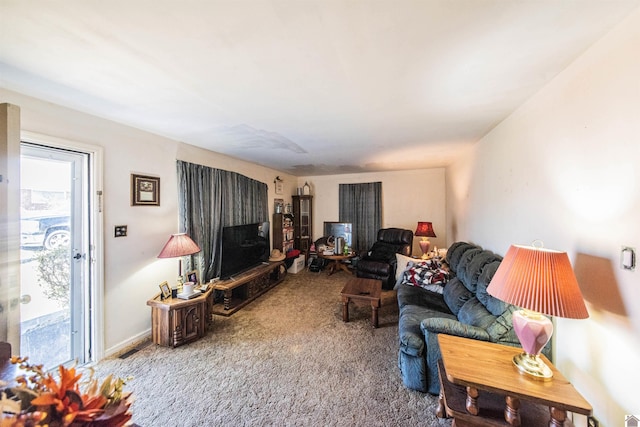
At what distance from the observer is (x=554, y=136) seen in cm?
150

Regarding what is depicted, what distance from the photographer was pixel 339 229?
5.72 meters

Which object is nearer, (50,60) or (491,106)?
(50,60)

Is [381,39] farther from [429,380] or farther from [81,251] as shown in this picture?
[81,251]

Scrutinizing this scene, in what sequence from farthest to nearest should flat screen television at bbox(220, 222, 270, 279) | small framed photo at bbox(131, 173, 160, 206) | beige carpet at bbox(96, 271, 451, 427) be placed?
1. flat screen television at bbox(220, 222, 270, 279)
2. small framed photo at bbox(131, 173, 160, 206)
3. beige carpet at bbox(96, 271, 451, 427)

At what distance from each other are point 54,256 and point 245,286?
1984 millimetres

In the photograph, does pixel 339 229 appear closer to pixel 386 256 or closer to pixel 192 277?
pixel 386 256

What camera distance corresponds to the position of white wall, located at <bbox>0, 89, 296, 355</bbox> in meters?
2.00

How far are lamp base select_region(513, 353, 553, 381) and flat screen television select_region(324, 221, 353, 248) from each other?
4301 mm

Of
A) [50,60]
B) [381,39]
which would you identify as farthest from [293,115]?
[50,60]

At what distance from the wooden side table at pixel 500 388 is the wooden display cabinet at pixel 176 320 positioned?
2.33 metres

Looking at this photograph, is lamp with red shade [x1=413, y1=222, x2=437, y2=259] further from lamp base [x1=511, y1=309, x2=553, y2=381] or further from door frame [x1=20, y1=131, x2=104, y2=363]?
door frame [x1=20, y1=131, x2=104, y2=363]

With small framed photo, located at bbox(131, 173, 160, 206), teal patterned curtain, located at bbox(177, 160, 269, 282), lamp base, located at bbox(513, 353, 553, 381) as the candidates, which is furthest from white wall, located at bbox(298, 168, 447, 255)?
lamp base, located at bbox(513, 353, 553, 381)

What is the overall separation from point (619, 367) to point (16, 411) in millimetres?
2199

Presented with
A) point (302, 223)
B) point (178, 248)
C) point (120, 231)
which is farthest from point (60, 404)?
point (302, 223)
